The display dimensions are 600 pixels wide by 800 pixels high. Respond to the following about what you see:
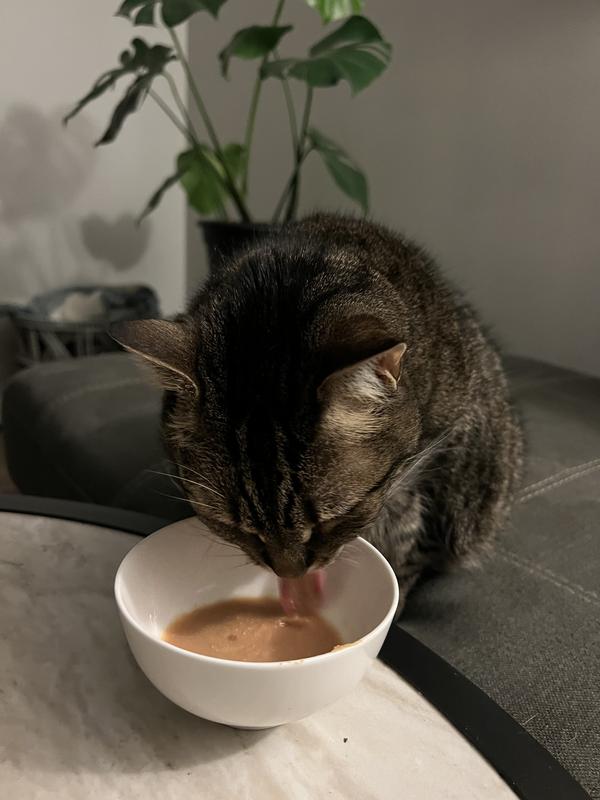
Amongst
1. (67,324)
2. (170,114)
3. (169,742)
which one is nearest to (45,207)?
(67,324)

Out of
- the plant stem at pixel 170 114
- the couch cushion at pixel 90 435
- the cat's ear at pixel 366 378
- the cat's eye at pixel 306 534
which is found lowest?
the couch cushion at pixel 90 435

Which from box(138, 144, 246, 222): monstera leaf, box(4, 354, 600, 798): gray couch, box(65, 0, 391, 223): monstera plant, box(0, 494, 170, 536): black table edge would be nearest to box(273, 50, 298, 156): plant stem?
box(65, 0, 391, 223): monstera plant

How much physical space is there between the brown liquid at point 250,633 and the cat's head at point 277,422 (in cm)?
5

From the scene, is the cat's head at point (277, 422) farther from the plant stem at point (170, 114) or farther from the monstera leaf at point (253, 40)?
the plant stem at point (170, 114)

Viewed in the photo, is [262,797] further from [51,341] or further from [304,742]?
[51,341]

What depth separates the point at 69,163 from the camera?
2549mm

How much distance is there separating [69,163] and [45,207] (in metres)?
0.19

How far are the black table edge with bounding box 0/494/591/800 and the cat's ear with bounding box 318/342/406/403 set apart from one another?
0.25 metres

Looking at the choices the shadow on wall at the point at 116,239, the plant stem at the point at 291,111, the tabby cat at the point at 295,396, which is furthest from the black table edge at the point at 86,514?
the shadow on wall at the point at 116,239

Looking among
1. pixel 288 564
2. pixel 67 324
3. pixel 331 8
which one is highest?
pixel 331 8

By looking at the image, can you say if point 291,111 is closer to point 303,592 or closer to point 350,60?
point 350,60

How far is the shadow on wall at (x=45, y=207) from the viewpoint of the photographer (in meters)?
2.42

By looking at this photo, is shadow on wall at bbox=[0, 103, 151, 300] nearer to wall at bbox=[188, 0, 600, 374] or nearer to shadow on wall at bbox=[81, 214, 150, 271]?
shadow on wall at bbox=[81, 214, 150, 271]

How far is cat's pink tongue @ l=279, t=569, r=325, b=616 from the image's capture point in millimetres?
671
